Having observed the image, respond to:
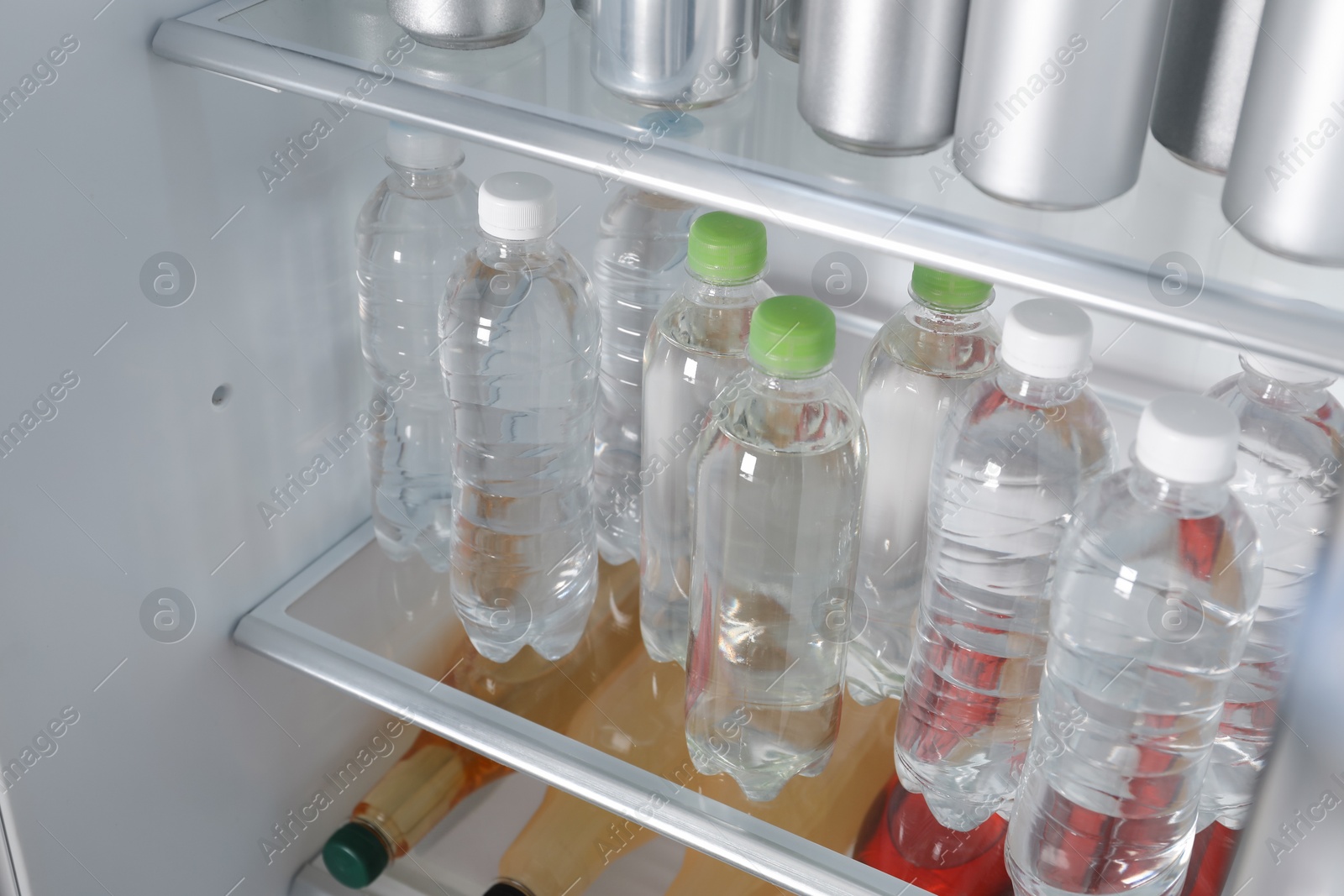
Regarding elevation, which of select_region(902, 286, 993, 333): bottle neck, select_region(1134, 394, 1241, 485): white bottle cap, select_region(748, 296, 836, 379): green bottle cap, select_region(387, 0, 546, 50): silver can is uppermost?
select_region(387, 0, 546, 50): silver can

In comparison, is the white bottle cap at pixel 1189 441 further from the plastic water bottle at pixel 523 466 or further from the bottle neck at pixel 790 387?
the plastic water bottle at pixel 523 466

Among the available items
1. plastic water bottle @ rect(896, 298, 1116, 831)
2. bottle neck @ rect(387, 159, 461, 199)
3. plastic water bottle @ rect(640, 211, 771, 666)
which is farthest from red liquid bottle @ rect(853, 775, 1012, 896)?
bottle neck @ rect(387, 159, 461, 199)

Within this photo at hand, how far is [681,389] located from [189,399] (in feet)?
1.22

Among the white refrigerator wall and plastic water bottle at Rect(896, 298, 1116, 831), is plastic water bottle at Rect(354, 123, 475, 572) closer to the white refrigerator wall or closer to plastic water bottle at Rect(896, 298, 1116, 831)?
the white refrigerator wall

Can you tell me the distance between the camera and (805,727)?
35.9 inches

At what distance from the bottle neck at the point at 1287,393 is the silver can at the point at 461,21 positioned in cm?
53

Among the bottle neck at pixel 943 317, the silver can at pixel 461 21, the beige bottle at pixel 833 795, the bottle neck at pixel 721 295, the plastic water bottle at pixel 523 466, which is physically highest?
the silver can at pixel 461 21

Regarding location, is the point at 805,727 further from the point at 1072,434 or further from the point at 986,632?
the point at 1072,434

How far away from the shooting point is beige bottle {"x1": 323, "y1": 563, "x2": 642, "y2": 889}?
101 centimetres

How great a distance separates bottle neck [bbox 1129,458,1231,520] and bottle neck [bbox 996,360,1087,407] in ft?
0.32

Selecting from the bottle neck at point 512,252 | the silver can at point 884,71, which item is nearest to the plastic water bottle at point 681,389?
the bottle neck at point 512,252

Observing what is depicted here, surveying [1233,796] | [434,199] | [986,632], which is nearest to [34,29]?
[434,199]

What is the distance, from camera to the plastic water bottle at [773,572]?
0.82 meters

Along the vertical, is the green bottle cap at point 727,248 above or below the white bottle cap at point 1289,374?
above
